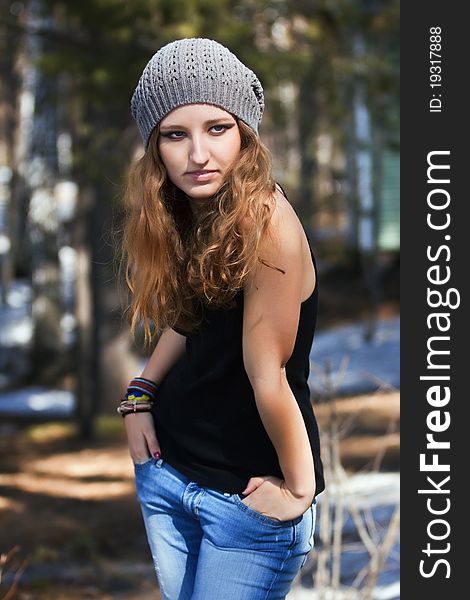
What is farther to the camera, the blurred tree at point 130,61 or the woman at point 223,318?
the blurred tree at point 130,61

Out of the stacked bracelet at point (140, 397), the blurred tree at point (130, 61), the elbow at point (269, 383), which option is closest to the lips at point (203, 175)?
the elbow at point (269, 383)

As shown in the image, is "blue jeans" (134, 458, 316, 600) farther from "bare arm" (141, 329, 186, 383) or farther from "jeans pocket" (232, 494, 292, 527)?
"bare arm" (141, 329, 186, 383)

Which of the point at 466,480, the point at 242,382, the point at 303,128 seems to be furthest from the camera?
the point at 303,128

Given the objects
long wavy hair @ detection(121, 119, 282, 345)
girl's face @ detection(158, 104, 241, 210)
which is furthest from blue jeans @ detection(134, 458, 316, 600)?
girl's face @ detection(158, 104, 241, 210)

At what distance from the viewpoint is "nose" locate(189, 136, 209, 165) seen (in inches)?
71.2

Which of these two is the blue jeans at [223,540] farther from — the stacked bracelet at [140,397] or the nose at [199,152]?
the nose at [199,152]

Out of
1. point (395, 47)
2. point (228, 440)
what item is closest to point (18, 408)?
point (395, 47)

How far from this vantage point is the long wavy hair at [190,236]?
5.74ft

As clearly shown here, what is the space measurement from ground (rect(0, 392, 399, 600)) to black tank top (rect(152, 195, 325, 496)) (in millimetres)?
1947

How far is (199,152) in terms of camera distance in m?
1.81

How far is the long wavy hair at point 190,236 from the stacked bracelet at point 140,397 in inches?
5.3

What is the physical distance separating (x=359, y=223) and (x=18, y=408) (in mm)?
5920

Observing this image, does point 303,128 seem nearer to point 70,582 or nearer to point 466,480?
point 70,582

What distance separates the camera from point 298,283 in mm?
1740
